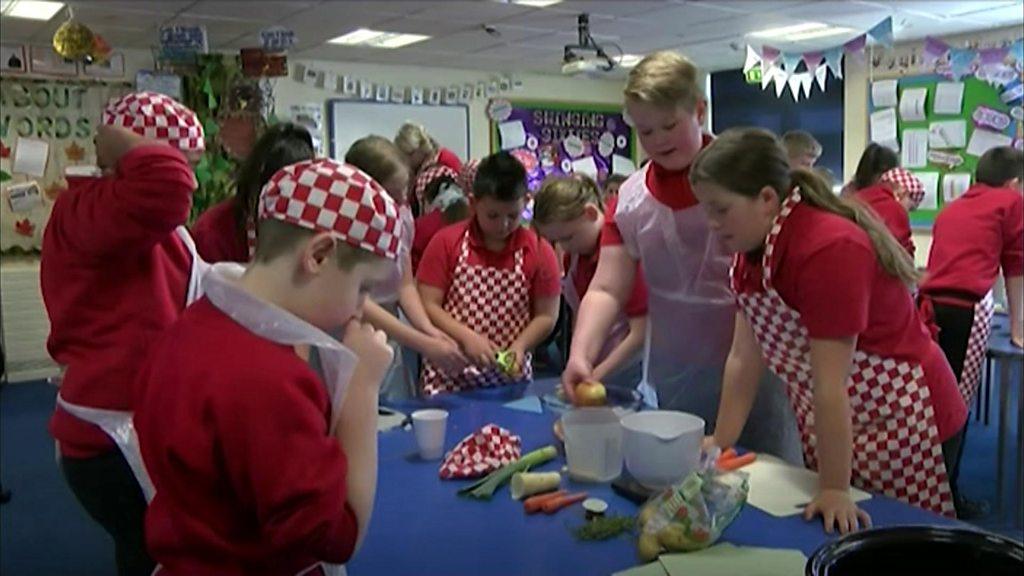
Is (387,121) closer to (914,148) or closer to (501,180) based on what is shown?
(914,148)

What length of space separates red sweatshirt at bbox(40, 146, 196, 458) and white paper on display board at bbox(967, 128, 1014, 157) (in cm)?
667

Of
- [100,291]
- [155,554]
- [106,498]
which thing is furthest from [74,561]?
[155,554]

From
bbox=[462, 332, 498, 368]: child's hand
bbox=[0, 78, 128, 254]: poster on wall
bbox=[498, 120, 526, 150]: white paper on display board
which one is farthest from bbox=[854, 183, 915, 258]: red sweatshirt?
bbox=[0, 78, 128, 254]: poster on wall

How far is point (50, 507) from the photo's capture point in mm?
3699

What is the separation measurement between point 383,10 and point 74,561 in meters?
3.82

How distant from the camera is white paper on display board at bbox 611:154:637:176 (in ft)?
31.4

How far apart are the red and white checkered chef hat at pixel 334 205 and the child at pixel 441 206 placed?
1908 millimetres

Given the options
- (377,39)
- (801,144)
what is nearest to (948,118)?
(801,144)

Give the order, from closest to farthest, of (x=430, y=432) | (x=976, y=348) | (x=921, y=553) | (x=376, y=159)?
(x=921, y=553) < (x=430, y=432) < (x=376, y=159) < (x=976, y=348)

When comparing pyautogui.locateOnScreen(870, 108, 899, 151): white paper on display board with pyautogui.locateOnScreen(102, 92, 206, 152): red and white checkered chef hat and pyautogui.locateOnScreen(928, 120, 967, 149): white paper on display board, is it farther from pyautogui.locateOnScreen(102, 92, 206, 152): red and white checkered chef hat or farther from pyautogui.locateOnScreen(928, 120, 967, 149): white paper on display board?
pyautogui.locateOnScreen(102, 92, 206, 152): red and white checkered chef hat

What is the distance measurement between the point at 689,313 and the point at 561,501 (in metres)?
0.79

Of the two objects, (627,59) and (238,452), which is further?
(627,59)

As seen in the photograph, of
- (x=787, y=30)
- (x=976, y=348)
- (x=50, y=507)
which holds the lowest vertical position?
(x=50, y=507)

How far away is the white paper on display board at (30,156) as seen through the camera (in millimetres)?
6434
